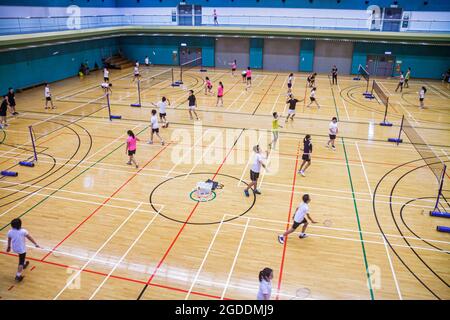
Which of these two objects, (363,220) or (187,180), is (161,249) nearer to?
(187,180)

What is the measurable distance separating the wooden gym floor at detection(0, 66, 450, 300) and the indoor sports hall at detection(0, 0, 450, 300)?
0.19 feet

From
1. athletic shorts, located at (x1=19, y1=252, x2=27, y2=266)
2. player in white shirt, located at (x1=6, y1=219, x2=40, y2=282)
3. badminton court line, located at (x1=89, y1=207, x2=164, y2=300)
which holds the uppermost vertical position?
player in white shirt, located at (x1=6, y1=219, x2=40, y2=282)

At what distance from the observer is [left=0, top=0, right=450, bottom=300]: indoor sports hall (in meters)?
9.97

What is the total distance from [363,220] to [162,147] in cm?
1038

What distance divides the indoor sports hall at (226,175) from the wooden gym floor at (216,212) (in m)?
0.06

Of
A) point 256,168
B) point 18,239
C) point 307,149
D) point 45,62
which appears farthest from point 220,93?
point 18,239

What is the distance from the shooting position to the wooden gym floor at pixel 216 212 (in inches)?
384

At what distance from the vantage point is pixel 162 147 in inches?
739

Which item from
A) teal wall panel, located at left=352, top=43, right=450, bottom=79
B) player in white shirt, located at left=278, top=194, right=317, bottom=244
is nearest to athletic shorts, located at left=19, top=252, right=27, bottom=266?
player in white shirt, located at left=278, top=194, right=317, bottom=244

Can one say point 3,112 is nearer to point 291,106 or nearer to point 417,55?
point 291,106

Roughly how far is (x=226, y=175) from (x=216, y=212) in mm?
3068

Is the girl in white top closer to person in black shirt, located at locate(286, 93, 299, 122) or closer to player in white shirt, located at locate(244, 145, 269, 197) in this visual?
player in white shirt, located at locate(244, 145, 269, 197)

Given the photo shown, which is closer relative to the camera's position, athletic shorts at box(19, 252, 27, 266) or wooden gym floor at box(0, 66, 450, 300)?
athletic shorts at box(19, 252, 27, 266)
